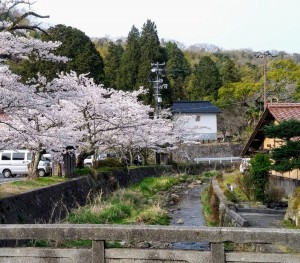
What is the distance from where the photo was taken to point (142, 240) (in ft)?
17.4

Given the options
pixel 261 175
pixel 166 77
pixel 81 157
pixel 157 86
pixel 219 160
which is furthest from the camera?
pixel 166 77

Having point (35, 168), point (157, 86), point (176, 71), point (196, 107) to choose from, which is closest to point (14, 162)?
point (35, 168)

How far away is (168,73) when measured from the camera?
220ft

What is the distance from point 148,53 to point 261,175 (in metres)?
29.0

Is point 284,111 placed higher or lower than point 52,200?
higher

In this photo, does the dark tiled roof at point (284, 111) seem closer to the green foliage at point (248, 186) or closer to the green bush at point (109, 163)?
the green foliage at point (248, 186)

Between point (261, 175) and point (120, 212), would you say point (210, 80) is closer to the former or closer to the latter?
point (261, 175)

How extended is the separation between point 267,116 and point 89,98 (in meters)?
8.53

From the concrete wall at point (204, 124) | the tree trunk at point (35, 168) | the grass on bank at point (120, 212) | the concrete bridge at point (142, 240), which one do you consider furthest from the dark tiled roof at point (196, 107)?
the concrete bridge at point (142, 240)

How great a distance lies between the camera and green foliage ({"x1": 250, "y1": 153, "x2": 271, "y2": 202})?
17.1 meters

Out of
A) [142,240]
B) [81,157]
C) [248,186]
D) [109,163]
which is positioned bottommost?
[248,186]

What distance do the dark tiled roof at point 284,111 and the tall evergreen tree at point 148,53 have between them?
23.3 m

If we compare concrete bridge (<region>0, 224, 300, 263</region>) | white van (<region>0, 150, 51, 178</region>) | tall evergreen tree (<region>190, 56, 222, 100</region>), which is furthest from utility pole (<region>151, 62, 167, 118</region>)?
concrete bridge (<region>0, 224, 300, 263</region>)

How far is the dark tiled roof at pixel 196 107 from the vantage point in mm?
54125
